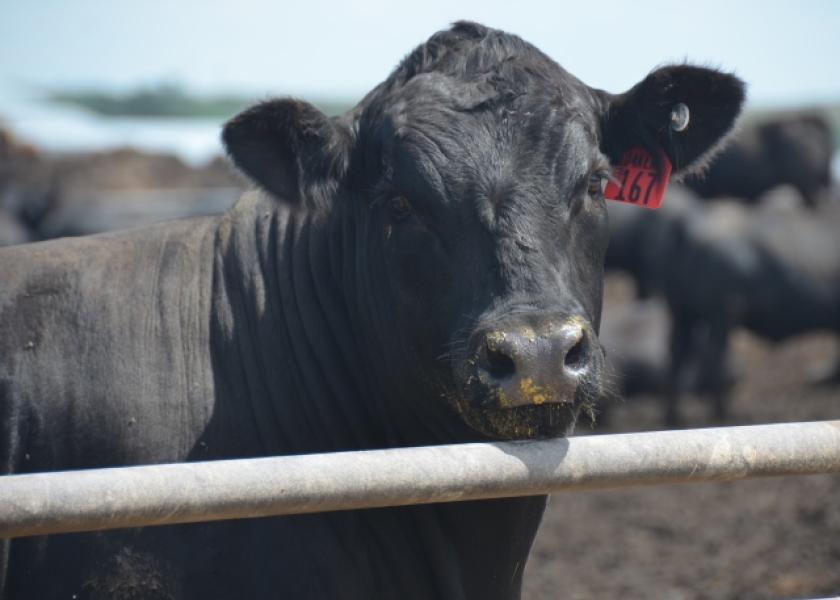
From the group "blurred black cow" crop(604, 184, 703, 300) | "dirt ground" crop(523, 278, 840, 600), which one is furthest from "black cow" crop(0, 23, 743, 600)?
"blurred black cow" crop(604, 184, 703, 300)

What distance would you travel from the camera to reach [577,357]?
2768 mm

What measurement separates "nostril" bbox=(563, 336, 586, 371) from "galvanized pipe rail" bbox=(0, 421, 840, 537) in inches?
16.6

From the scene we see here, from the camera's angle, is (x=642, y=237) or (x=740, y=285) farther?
(x=642, y=237)

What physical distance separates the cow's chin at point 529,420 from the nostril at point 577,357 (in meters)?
0.10

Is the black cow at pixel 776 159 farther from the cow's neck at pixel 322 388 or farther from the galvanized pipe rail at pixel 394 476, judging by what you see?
the galvanized pipe rail at pixel 394 476

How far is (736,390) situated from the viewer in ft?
42.8

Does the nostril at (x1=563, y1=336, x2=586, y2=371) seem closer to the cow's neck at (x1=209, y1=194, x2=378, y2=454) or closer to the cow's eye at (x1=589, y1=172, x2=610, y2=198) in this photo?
the cow's eye at (x1=589, y1=172, x2=610, y2=198)

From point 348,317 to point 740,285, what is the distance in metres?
10.1

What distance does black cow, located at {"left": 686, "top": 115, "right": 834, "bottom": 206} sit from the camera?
17.7 meters

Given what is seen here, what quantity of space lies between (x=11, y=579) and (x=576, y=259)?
185 centimetres

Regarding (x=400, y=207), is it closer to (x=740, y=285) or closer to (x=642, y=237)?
(x=740, y=285)

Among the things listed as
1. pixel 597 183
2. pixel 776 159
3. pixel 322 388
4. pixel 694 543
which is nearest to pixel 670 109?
pixel 597 183

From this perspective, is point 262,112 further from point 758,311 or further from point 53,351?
point 758,311

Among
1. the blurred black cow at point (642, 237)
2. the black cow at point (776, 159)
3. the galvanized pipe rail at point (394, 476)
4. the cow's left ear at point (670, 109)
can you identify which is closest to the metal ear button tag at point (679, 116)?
the cow's left ear at point (670, 109)
